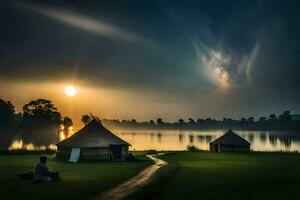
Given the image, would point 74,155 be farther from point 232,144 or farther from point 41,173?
point 232,144

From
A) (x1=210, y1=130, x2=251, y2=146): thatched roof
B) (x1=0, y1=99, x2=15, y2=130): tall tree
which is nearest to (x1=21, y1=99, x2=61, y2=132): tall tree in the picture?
(x1=0, y1=99, x2=15, y2=130): tall tree

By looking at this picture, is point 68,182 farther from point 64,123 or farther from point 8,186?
point 64,123

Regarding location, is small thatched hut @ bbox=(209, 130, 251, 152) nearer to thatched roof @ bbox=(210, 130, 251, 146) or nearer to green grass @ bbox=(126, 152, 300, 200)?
thatched roof @ bbox=(210, 130, 251, 146)

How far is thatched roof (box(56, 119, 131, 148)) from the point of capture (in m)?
50.2

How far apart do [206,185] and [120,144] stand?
25361mm

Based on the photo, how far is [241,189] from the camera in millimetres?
26359

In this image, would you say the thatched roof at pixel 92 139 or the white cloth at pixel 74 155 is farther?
the thatched roof at pixel 92 139

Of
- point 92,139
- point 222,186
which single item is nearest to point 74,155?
point 92,139

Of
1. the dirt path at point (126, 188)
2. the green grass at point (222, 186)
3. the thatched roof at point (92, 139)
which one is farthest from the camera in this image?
the thatched roof at point (92, 139)

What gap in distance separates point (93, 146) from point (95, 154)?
1.25 m

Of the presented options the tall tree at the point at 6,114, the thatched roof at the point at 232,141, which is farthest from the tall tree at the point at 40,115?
the thatched roof at the point at 232,141

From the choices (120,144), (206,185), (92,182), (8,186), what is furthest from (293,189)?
(120,144)

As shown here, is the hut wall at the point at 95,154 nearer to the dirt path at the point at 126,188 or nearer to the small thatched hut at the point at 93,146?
the small thatched hut at the point at 93,146

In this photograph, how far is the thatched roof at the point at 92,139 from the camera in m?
50.2
